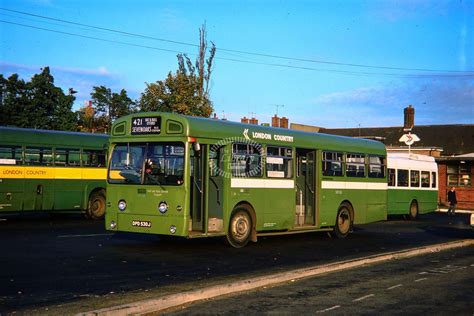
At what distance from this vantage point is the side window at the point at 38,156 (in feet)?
69.5

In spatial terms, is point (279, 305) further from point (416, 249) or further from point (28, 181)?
point (28, 181)

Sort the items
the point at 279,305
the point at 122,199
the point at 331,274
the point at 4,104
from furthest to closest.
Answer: the point at 4,104 < the point at 122,199 < the point at 331,274 < the point at 279,305

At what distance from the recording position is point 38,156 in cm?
2148

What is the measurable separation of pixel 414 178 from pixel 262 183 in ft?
55.9

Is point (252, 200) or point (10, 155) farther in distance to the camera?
point (10, 155)

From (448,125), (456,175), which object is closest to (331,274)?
(456,175)

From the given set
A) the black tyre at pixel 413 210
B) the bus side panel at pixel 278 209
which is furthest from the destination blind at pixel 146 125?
the black tyre at pixel 413 210

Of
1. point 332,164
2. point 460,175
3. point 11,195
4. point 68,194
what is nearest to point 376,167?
point 332,164

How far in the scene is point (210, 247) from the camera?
15.8 metres

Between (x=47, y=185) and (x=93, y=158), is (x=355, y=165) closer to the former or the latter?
(x=93, y=158)

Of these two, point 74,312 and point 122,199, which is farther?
point 122,199

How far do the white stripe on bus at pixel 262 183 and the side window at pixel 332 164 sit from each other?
1.70 m

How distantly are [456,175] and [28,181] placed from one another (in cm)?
3436

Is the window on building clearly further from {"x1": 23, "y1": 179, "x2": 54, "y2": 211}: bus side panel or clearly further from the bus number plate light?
the bus number plate light
